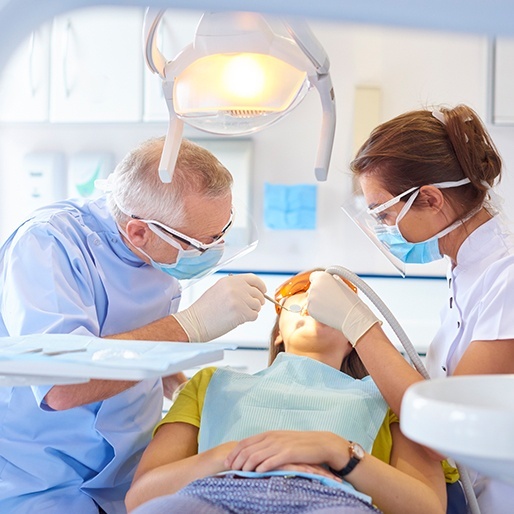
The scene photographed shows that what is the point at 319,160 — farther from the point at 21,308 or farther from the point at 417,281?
the point at 417,281

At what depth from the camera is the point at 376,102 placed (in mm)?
3732

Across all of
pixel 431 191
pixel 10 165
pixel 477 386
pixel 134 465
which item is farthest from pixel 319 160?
pixel 10 165

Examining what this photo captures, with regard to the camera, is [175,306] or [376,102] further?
[376,102]

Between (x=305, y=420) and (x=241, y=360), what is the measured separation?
1.63 metres

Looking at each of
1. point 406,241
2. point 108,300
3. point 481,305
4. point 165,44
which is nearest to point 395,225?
point 406,241

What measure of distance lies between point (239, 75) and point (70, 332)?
619mm

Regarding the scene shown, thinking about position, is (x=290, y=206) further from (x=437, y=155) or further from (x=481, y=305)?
(x=481, y=305)

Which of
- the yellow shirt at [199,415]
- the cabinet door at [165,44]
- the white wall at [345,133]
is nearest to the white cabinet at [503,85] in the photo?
the white wall at [345,133]

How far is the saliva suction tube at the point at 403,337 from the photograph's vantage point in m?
1.63

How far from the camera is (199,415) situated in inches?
70.5

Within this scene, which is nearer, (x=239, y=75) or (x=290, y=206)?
Answer: (x=239, y=75)

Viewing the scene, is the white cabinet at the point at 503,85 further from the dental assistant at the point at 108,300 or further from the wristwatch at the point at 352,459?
the wristwatch at the point at 352,459

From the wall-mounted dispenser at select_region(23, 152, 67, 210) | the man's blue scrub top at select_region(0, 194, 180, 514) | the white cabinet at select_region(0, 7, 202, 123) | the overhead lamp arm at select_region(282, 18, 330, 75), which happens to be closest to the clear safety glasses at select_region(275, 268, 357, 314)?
the man's blue scrub top at select_region(0, 194, 180, 514)

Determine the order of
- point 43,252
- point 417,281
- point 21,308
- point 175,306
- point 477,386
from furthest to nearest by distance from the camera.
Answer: point 417,281 → point 175,306 → point 43,252 → point 21,308 → point 477,386
